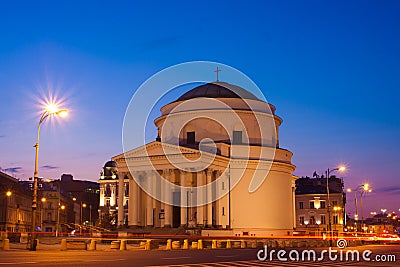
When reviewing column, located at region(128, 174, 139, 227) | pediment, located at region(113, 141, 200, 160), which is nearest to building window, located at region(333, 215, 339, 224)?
column, located at region(128, 174, 139, 227)

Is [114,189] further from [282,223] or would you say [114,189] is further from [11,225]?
[282,223]

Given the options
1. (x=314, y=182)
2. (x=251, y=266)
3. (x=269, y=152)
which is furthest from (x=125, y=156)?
(x=314, y=182)

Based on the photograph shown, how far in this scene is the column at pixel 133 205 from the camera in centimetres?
6838

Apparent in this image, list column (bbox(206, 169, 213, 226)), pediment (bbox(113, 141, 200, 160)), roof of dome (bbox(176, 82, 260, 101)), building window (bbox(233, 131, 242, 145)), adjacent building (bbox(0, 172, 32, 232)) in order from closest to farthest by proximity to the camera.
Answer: pediment (bbox(113, 141, 200, 160)) → column (bbox(206, 169, 213, 226)) → building window (bbox(233, 131, 242, 145)) → roof of dome (bbox(176, 82, 260, 101)) → adjacent building (bbox(0, 172, 32, 232))

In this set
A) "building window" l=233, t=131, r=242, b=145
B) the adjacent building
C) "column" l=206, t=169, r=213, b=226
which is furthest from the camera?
the adjacent building

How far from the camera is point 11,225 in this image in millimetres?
95812

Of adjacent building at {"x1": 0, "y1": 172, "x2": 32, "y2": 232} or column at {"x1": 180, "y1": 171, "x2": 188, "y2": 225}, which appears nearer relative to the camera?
column at {"x1": 180, "y1": 171, "x2": 188, "y2": 225}

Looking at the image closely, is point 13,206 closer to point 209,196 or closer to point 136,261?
point 209,196

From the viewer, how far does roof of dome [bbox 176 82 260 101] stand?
76812 mm

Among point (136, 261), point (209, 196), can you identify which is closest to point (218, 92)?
point (209, 196)

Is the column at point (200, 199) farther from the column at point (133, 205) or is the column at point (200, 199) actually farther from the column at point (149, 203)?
the column at point (133, 205)

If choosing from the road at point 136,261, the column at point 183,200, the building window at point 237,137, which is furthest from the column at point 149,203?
the road at point 136,261

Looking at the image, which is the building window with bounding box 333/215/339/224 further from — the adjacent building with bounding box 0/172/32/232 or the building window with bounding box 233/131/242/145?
the adjacent building with bounding box 0/172/32/232

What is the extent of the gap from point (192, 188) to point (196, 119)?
11.1 metres
